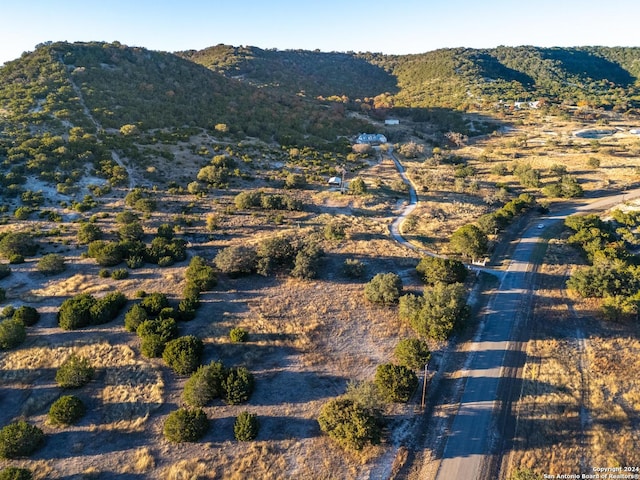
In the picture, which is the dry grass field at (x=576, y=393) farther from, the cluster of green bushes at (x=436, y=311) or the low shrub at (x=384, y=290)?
the low shrub at (x=384, y=290)

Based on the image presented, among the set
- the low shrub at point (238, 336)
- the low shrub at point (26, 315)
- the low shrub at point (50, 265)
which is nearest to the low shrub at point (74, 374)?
the low shrub at point (26, 315)

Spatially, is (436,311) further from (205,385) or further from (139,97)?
(139,97)

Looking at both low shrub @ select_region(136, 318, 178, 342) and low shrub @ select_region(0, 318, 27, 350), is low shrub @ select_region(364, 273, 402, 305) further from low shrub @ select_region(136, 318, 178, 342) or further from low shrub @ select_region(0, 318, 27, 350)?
low shrub @ select_region(0, 318, 27, 350)

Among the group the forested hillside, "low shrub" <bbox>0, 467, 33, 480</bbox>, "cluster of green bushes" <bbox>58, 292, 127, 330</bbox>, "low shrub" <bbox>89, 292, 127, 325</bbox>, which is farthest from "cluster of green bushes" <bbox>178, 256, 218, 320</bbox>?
the forested hillside

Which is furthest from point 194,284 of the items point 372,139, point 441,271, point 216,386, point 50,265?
point 372,139

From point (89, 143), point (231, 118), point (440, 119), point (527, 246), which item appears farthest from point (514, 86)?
point (89, 143)

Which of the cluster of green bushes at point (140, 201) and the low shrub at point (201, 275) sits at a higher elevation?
the cluster of green bushes at point (140, 201)
